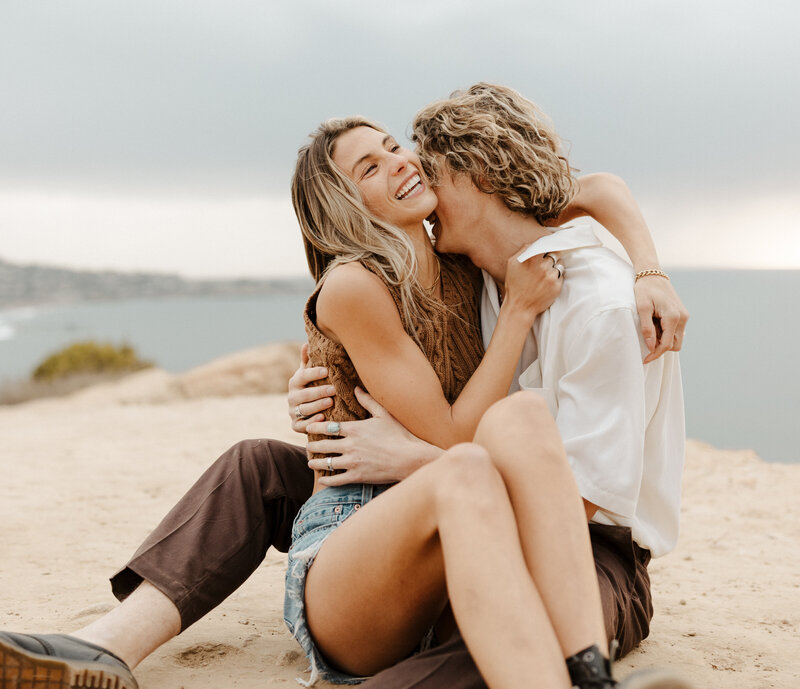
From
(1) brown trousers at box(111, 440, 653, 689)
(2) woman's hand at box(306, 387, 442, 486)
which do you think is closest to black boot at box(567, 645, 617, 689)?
(1) brown trousers at box(111, 440, 653, 689)

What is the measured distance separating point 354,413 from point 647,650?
1.37 meters

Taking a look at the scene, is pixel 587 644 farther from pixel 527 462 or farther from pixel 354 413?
pixel 354 413

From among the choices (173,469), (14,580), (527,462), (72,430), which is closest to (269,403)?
(72,430)

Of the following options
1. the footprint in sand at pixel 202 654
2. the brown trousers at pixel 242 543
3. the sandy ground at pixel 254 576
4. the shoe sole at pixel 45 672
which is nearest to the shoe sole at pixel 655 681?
the brown trousers at pixel 242 543

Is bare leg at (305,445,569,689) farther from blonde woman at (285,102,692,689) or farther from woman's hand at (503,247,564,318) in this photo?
woman's hand at (503,247,564,318)

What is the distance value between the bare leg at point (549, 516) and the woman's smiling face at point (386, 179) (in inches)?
37.3

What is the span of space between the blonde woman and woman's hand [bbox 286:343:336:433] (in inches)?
1.4

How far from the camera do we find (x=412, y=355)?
104 inches

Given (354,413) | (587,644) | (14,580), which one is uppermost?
(354,413)

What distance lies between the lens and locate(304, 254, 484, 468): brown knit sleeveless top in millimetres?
2791

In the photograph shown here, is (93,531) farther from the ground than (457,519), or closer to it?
closer to it

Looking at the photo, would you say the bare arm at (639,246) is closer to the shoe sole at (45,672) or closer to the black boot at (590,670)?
the black boot at (590,670)

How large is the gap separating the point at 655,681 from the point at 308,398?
1.43 m

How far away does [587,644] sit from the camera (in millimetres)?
1951
